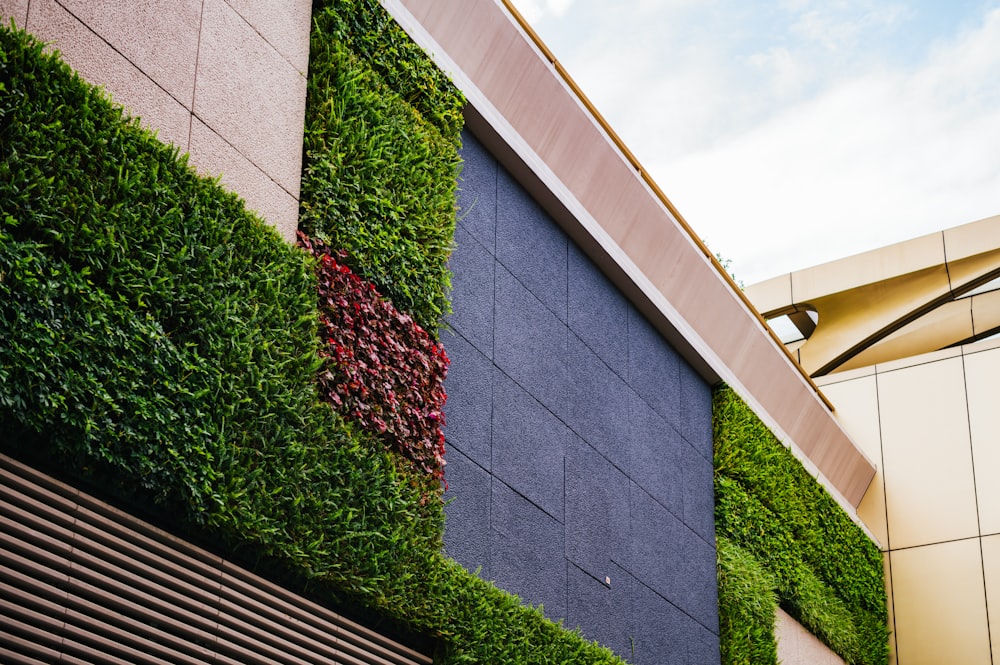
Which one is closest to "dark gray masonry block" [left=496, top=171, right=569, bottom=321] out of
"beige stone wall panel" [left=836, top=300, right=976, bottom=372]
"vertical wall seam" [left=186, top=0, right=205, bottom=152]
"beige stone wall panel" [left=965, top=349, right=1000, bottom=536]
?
"vertical wall seam" [left=186, top=0, right=205, bottom=152]

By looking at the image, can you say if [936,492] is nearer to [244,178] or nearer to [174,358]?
[244,178]

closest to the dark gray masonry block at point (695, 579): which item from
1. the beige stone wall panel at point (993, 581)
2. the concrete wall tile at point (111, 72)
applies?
the beige stone wall panel at point (993, 581)

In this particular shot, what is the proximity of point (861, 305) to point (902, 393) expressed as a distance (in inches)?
167

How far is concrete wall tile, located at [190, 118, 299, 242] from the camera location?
320 inches

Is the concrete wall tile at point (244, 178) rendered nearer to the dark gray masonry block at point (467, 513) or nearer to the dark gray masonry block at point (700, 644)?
the dark gray masonry block at point (467, 513)

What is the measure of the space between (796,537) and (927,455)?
401cm

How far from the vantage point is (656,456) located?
13.4m

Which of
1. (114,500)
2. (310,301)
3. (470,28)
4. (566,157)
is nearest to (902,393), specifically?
(566,157)

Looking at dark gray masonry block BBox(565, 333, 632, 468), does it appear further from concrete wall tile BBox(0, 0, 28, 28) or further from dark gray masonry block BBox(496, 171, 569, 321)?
concrete wall tile BBox(0, 0, 28, 28)

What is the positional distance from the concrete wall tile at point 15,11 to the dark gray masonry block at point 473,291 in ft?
13.8

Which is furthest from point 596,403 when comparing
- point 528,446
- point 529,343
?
point 528,446

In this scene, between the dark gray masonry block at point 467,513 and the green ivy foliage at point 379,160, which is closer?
the green ivy foliage at point 379,160

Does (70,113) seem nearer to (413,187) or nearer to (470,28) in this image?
(413,187)

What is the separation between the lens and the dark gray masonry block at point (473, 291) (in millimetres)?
10695
